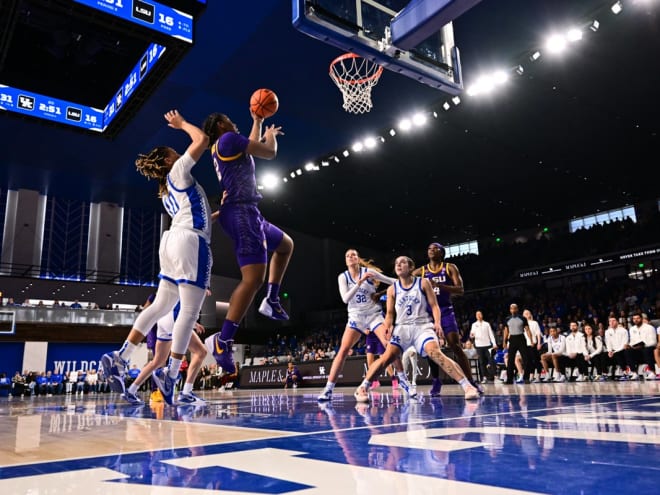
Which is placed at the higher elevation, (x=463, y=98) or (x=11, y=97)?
(x=463, y=98)

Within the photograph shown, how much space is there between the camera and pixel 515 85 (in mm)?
14555

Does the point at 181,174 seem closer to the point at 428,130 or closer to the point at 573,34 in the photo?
the point at 573,34

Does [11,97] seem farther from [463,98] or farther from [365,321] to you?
[463,98]

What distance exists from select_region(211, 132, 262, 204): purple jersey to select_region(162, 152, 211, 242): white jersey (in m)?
0.31

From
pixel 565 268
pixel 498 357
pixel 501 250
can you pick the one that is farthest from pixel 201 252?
pixel 501 250

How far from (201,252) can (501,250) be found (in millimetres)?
23872

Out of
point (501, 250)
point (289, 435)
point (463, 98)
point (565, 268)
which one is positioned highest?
point (463, 98)

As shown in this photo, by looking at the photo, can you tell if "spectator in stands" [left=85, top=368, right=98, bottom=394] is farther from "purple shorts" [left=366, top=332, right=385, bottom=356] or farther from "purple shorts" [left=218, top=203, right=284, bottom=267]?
"purple shorts" [left=218, top=203, right=284, bottom=267]

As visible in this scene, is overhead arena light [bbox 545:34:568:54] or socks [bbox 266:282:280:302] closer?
socks [bbox 266:282:280:302]

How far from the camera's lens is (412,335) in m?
4.96

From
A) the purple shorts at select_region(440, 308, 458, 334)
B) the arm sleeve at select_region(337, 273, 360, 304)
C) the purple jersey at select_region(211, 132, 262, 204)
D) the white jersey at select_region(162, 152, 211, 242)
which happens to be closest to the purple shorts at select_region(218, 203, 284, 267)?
the purple jersey at select_region(211, 132, 262, 204)

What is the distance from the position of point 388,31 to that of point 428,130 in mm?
10530

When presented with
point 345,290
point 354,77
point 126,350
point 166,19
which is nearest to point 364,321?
point 345,290

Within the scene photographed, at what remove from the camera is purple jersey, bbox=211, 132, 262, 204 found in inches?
147
